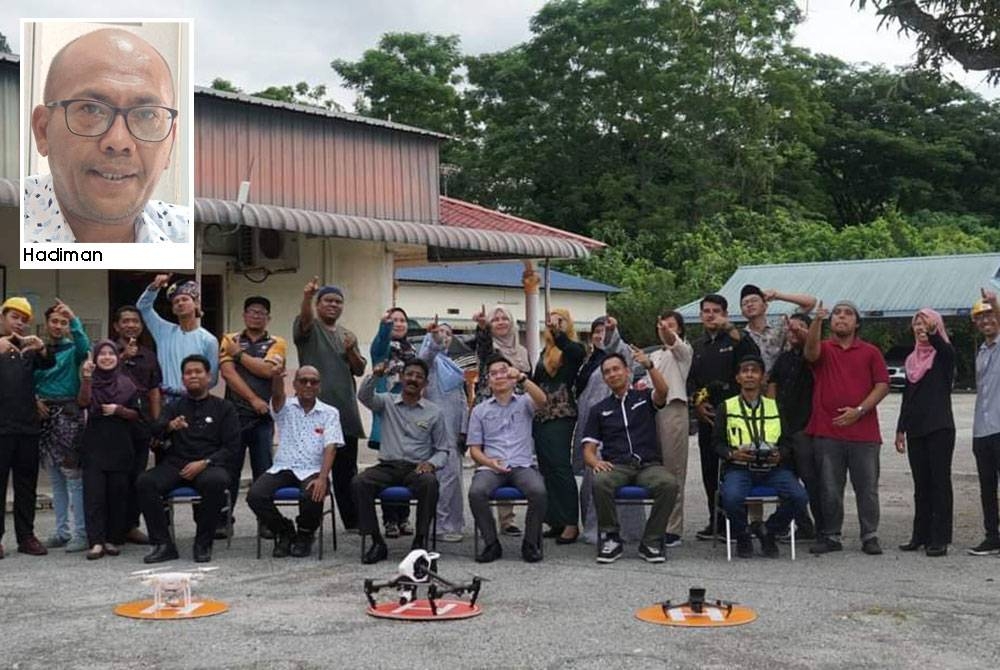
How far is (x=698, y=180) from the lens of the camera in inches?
1877

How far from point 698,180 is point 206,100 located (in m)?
34.9

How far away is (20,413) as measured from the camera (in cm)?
881

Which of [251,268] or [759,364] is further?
[251,268]

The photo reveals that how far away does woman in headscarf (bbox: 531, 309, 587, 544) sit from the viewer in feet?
30.6

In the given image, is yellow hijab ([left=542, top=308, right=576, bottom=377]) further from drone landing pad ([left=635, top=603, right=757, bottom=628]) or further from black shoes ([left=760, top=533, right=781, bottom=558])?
drone landing pad ([left=635, top=603, right=757, bottom=628])

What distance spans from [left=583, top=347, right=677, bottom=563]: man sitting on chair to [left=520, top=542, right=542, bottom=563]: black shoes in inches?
15.9

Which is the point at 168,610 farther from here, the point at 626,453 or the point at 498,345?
the point at 498,345

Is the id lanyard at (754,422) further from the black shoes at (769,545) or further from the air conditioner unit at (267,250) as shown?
the air conditioner unit at (267,250)

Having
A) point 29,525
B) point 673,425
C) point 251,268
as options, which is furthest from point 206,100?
point 673,425

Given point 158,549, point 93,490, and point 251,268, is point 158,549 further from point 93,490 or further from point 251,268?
point 251,268

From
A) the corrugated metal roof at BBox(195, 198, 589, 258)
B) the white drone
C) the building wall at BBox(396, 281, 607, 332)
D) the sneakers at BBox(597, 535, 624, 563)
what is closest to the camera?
the white drone

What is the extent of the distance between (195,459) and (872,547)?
468 centimetres

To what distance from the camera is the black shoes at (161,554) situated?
8555 millimetres

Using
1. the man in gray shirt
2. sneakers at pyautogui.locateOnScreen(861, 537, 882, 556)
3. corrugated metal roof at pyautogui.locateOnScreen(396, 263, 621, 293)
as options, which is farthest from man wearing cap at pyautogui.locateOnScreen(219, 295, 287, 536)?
corrugated metal roof at pyautogui.locateOnScreen(396, 263, 621, 293)
